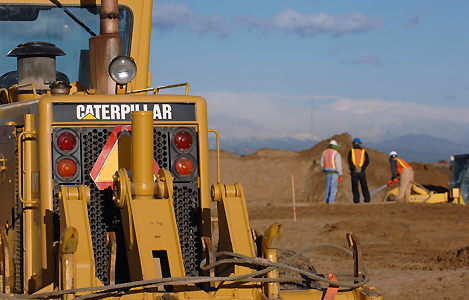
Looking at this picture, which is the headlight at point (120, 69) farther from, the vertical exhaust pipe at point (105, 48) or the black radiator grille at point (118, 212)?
the vertical exhaust pipe at point (105, 48)

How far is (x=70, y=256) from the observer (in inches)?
140

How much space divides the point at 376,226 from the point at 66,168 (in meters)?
10.9

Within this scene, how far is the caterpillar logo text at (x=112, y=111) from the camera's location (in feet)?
14.9

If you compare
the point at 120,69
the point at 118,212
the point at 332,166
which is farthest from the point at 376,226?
the point at 120,69

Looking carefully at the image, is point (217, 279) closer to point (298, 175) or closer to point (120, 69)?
point (120, 69)

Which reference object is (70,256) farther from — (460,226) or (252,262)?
(460,226)

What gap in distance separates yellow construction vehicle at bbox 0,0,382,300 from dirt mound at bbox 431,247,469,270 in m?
6.08

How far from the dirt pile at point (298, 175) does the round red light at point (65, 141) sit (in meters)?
21.1

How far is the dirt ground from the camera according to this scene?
9.19m

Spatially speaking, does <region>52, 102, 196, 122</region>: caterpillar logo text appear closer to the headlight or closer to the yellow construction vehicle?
the yellow construction vehicle

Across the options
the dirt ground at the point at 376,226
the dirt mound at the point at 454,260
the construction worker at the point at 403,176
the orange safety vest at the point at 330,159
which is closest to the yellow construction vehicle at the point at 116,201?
the dirt ground at the point at 376,226

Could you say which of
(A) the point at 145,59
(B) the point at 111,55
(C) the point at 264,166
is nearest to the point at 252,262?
(B) the point at 111,55

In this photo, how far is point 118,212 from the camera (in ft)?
14.7

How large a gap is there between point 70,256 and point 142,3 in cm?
345
